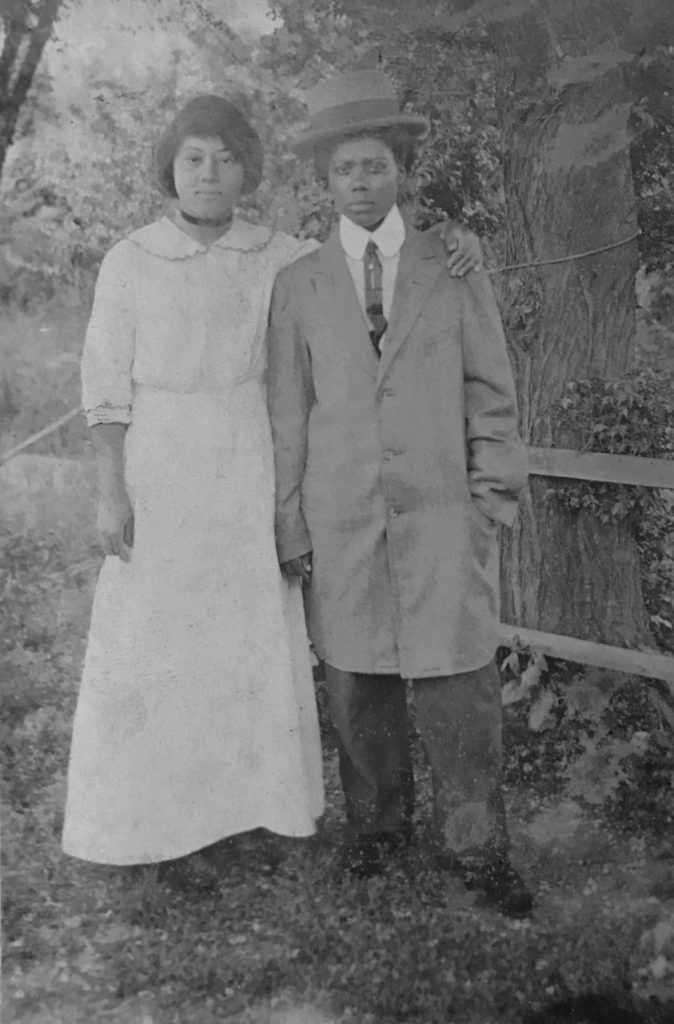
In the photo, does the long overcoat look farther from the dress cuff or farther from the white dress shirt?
the dress cuff

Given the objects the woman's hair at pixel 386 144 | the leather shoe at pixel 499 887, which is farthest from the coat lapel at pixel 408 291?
the leather shoe at pixel 499 887

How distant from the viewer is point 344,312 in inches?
110

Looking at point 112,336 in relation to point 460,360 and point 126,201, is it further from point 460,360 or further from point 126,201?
point 460,360

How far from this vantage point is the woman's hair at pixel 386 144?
9.07ft

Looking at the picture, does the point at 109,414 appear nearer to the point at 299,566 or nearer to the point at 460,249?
the point at 299,566

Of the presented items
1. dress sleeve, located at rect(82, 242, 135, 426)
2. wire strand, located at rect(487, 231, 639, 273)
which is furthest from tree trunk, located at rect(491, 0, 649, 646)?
dress sleeve, located at rect(82, 242, 135, 426)

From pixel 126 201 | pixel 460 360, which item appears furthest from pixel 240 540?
pixel 126 201

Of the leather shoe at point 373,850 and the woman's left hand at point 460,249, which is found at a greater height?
the woman's left hand at point 460,249

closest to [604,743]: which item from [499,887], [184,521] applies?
[499,887]

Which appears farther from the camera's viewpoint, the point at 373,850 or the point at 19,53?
the point at 373,850

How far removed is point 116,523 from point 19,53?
1.22m

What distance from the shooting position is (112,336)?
276 centimetres

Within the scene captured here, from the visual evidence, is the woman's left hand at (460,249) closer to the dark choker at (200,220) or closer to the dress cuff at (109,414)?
the dark choker at (200,220)

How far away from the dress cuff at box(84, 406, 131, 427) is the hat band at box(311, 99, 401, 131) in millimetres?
862
